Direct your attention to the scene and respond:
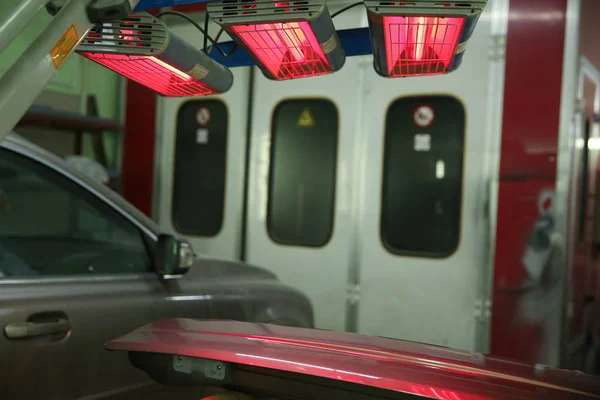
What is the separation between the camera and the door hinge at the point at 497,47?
12.0 ft

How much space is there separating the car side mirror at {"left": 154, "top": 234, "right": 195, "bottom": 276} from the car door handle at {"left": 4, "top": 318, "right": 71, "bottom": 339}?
46cm

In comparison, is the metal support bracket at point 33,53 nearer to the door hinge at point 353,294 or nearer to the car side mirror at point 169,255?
the car side mirror at point 169,255

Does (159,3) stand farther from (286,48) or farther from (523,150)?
(523,150)

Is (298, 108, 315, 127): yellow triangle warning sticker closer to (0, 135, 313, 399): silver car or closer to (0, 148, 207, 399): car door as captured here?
(0, 135, 313, 399): silver car

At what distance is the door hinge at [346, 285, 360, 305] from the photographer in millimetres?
4020

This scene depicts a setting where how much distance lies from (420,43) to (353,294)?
2716mm

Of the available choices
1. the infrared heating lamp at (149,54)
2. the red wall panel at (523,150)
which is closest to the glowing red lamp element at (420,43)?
the infrared heating lamp at (149,54)

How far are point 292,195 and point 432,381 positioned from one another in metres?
3.04

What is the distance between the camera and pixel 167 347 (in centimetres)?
149

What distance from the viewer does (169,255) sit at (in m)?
2.45

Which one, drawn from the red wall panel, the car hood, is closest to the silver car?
the car hood

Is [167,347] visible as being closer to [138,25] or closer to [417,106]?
[138,25]

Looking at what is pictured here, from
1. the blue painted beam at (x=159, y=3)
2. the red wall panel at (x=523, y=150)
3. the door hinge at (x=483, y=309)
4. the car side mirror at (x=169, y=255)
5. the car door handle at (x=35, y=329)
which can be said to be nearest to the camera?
the blue painted beam at (x=159, y=3)

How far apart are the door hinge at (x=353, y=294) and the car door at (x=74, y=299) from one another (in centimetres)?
159
